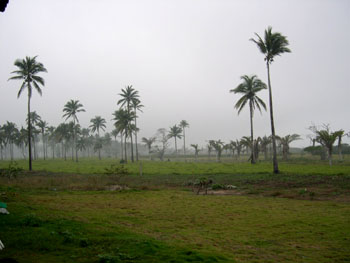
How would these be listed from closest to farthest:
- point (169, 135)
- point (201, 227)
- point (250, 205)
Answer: point (201, 227)
point (250, 205)
point (169, 135)

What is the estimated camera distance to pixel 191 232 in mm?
8492

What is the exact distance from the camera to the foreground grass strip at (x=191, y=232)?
600 cm

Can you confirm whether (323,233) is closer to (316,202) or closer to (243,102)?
(316,202)

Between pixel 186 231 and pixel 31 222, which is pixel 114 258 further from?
pixel 31 222

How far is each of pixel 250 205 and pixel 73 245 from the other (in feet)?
31.0

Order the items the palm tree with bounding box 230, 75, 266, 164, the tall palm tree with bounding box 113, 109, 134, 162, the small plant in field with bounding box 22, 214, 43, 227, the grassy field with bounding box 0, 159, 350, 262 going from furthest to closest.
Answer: the tall palm tree with bounding box 113, 109, 134, 162 < the palm tree with bounding box 230, 75, 266, 164 < the small plant in field with bounding box 22, 214, 43, 227 < the grassy field with bounding box 0, 159, 350, 262

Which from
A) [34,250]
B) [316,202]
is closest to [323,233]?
[316,202]

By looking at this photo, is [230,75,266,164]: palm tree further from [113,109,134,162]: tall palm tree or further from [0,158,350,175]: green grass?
[113,109,134,162]: tall palm tree

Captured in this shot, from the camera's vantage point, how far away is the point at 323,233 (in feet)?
26.8

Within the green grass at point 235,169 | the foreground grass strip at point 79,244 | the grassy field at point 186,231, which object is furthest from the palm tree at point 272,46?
the foreground grass strip at point 79,244


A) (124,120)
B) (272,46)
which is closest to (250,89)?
(272,46)

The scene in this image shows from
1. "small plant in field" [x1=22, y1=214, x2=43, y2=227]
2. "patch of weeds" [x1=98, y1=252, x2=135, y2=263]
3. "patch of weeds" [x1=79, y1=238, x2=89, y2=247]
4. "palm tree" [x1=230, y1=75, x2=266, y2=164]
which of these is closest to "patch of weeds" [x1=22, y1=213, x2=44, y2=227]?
"small plant in field" [x1=22, y1=214, x2=43, y2=227]

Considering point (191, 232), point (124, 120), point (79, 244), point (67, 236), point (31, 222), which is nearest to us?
point (79, 244)

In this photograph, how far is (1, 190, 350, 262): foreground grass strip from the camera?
19.7 ft
